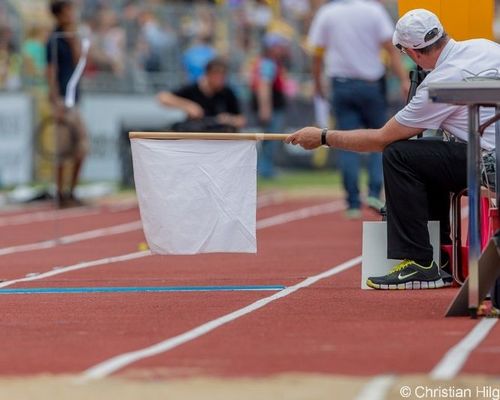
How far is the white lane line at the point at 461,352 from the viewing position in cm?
593

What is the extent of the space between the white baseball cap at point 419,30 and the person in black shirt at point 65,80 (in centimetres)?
872

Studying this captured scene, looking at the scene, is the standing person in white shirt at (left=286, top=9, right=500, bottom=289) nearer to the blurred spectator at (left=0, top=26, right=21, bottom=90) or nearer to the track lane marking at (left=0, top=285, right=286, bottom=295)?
the track lane marking at (left=0, top=285, right=286, bottom=295)

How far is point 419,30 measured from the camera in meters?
8.70

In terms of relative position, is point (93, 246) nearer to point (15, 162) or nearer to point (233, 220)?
point (233, 220)

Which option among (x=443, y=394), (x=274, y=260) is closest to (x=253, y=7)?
(x=274, y=260)

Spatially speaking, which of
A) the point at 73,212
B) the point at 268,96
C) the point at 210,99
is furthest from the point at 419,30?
the point at 268,96

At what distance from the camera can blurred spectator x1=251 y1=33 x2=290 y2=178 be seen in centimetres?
2547

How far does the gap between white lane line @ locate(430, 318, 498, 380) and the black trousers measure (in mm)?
1389

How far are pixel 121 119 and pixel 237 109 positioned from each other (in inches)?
177

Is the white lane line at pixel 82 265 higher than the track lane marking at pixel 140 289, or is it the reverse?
the track lane marking at pixel 140 289

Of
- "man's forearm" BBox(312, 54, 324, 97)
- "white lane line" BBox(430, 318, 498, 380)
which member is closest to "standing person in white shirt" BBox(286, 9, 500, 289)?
"white lane line" BBox(430, 318, 498, 380)

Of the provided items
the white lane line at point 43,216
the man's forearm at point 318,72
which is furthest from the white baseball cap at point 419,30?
the white lane line at point 43,216

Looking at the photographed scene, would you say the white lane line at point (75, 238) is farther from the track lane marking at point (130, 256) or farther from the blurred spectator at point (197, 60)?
the blurred spectator at point (197, 60)

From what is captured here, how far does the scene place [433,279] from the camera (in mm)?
9195
